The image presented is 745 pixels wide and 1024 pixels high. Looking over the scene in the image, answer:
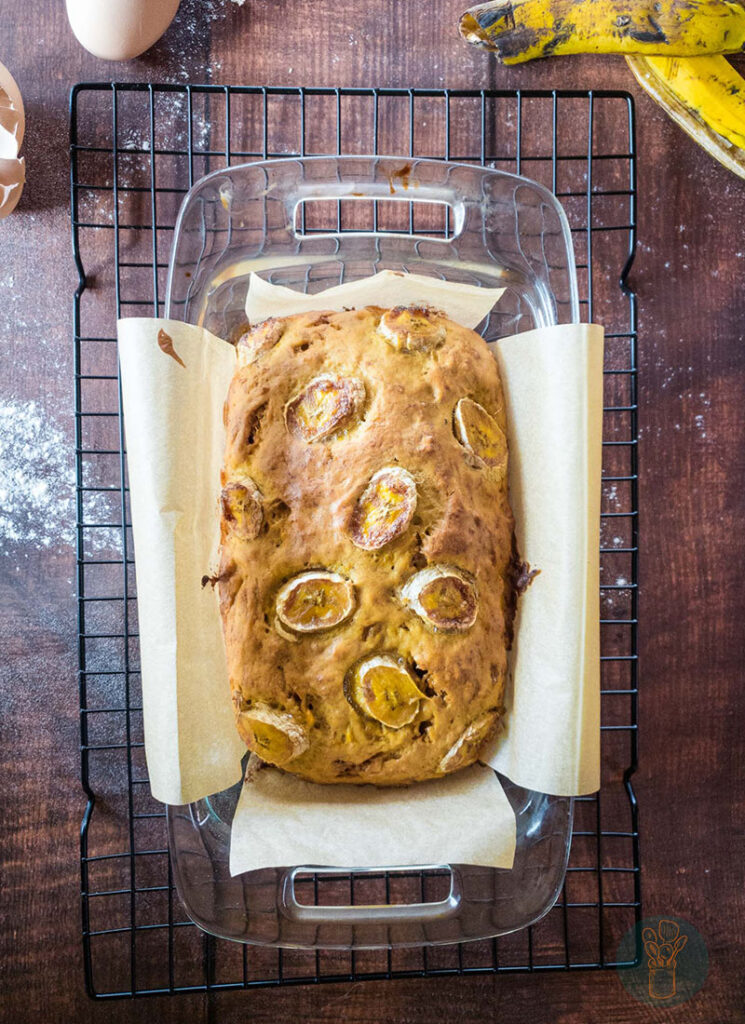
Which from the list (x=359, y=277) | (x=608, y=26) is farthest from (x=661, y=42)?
(x=359, y=277)

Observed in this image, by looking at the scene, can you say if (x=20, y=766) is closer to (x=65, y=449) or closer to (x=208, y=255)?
(x=65, y=449)

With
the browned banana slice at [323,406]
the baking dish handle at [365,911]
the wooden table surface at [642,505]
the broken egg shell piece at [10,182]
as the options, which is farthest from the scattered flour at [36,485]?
the baking dish handle at [365,911]

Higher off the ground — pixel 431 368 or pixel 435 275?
pixel 435 275

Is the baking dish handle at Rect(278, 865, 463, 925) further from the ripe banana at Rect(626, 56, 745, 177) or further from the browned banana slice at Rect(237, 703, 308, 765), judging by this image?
the ripe banana at Rect(626, 56, 745, 177)

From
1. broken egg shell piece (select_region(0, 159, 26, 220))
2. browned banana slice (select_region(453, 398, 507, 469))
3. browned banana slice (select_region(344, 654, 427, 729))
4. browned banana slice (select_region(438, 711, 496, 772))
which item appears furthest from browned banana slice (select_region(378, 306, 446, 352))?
broken egg shell piece (select_region(0, 159, 26, 220))

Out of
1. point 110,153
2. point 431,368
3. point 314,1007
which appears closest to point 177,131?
point 110,153

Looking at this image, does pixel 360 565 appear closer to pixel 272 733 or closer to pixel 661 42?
pixel 272 733

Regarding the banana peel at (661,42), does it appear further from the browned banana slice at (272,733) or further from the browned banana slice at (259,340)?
the browned banana slice at (272,733)
